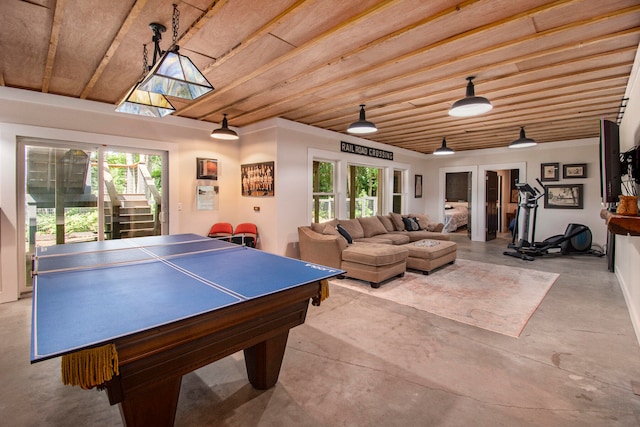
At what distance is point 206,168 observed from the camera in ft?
18.6

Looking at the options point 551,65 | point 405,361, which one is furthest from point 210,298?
point 551,65

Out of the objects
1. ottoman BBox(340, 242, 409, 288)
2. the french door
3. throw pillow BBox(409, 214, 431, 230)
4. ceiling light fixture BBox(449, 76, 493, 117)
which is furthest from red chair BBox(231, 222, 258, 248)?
throw pillow BBox(409, 214, 431, 230)

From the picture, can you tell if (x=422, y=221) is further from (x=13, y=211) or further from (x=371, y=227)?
(x=13, y=211)

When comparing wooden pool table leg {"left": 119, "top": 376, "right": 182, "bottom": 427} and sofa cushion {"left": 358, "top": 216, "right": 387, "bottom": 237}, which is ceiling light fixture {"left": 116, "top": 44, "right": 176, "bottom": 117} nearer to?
wooden pool table leg {"left": 119, "top": 376, "right": 182, "bottom": 427}

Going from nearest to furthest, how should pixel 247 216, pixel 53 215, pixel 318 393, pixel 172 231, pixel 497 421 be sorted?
pixel 497 421 → pixel 318 393 → pixel 53 215 → pixel 172 231 → pixel 247 216

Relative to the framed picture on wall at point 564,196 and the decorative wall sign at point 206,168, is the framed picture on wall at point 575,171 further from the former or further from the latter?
the decorative wall sign at point 206,168

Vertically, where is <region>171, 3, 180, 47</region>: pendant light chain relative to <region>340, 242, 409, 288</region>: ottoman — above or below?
above

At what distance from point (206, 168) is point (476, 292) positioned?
4878 mm

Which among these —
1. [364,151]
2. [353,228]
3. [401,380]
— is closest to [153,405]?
[401,380]

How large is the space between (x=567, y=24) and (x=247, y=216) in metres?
5.16

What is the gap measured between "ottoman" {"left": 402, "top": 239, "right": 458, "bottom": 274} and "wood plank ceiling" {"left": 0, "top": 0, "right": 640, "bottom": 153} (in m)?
2.27

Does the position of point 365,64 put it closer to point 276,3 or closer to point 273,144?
point 276,3

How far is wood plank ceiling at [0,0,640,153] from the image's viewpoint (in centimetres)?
228

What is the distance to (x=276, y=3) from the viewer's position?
86.4 inches
